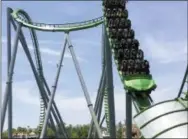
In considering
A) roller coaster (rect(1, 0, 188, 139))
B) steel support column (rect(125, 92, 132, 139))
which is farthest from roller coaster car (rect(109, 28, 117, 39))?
steel support column (rect(125, 92, 132, 139))

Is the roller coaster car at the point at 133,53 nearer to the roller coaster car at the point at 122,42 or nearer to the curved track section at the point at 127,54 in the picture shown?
the curved track section at the point at 127,54

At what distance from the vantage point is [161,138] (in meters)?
17.9

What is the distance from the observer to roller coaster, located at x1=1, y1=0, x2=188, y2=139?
61.4 feet

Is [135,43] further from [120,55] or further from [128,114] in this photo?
[128,114]

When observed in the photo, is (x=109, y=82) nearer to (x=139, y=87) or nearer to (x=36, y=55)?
(x=139, y=87)

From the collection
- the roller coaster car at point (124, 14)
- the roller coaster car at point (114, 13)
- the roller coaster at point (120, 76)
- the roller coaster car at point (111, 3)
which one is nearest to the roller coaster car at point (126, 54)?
the roller coaster at point (120, 76)

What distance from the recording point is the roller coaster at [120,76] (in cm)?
1872

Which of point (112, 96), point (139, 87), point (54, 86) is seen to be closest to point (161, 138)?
point (139, 87)

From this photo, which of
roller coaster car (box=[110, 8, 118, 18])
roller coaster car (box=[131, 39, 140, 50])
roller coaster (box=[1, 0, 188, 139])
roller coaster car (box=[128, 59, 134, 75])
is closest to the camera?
Result: roller coaster (box=[1, 0, 188, 139])

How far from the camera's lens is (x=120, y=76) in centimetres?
2598

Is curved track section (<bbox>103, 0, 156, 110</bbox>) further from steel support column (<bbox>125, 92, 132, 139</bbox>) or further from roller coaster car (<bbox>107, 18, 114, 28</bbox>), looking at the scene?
→ steel support column (<bbox>125, 92, 132, 139</bbox>)

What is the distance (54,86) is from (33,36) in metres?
6.73

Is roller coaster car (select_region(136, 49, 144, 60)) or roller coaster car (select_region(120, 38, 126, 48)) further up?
roller coaster car (select_region(120, 38, 126, 48))

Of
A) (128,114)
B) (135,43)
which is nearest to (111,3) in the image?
(135,43)
